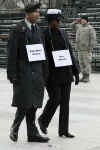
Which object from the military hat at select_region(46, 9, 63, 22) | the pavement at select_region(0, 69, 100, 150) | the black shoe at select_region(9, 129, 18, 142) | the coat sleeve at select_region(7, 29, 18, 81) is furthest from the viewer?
the military hat at select_region(46, 9, 63, 22)

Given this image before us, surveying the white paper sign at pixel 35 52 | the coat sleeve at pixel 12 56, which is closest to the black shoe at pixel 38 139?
the coat sleeve at pixel 12 56

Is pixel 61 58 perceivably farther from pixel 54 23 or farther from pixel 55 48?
pixel 54 23

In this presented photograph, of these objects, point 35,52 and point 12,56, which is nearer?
point 12,56

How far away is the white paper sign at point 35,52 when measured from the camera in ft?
24.2

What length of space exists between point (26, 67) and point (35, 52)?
0.77 feet

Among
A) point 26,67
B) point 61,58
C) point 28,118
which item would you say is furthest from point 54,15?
point 28,118

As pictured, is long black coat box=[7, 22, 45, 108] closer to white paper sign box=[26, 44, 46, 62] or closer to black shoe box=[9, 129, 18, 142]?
white paper sign box=[26, 44, 46, 62]

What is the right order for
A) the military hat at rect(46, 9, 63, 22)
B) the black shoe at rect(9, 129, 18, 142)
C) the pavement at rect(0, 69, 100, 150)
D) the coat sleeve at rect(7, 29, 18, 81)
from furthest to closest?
the military hat at rect(46, 9, 63, 22) < the black shoe at rect(9, 129, 18, 142) < the pavement at rect(0, 69, 100, 150) < the coat sleeve at rect(7, 29, 18, 81)

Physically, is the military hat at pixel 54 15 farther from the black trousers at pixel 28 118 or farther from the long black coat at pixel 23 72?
the black trousers at pixel 28 118

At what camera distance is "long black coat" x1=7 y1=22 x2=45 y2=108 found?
7309 mm

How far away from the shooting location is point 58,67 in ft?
25.8

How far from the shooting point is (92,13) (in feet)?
78.5

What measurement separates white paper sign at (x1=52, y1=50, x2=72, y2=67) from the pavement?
3.49 ft

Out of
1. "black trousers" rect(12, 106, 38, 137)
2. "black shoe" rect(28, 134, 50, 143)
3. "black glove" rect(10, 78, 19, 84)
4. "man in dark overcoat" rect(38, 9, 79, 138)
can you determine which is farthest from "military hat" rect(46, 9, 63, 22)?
"black shoe" rect(28, 134, 50, 143)
